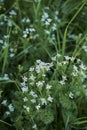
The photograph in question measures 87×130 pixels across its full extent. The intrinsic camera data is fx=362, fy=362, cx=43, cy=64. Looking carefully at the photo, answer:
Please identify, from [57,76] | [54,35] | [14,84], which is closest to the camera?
[57,76]

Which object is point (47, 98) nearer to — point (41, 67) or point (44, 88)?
point (44, 88)

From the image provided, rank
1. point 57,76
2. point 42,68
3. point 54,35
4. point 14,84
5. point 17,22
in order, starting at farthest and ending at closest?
point 17,22, point 54,35, point 14,84, point 57,76, point 42,68

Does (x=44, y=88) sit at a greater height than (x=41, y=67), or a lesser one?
lesser

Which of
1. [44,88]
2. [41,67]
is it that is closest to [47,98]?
[44,88]

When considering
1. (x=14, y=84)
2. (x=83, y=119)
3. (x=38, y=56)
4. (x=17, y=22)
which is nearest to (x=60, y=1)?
(x=17, y=22)

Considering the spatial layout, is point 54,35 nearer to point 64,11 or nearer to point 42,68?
point 64,11

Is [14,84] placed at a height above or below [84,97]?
above

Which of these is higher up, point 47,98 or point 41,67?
point 41,67

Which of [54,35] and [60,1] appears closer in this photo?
[54,35]
